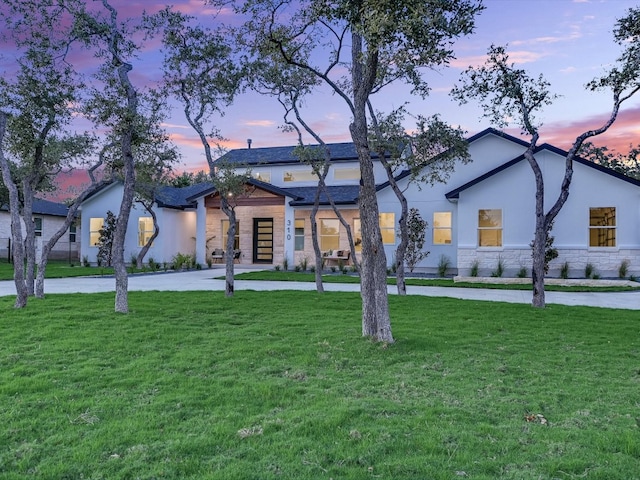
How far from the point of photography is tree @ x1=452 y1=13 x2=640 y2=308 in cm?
1012

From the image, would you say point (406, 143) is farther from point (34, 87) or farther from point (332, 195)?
point (332, 195)

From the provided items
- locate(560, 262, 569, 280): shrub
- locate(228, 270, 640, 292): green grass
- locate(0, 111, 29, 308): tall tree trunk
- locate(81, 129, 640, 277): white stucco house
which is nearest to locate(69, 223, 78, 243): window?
locate(81, 129, 640, 277): white stucco house

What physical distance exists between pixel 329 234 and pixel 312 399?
19.5 m

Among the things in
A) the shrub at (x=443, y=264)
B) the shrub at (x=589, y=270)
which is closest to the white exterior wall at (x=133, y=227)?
the shrub at (x=443, y=264)

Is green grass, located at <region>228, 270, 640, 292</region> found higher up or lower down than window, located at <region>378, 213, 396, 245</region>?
lower down

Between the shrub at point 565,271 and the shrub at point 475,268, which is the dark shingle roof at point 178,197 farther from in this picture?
the shrub at point 565,271

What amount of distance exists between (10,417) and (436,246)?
1885 cm

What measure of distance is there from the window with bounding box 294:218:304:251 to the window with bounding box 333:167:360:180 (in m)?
3.11

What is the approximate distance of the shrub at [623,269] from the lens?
1791cm

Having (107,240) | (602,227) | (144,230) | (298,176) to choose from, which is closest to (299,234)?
(298,176)

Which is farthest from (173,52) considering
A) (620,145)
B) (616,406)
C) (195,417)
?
(620,145)

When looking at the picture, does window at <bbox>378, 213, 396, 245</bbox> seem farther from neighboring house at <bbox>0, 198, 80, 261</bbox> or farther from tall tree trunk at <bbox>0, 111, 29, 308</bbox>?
neighboring house at <bbox>0, 198, 80, 261</bbox>

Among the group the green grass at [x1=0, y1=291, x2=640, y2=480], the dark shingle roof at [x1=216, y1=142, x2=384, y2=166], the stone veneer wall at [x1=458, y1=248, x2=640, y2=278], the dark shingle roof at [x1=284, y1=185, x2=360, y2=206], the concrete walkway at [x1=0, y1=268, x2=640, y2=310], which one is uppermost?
the dark shingle roof at [x1=216, y1=142, x2=384, y2=166]

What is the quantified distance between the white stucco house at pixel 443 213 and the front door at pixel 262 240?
0.05 m
